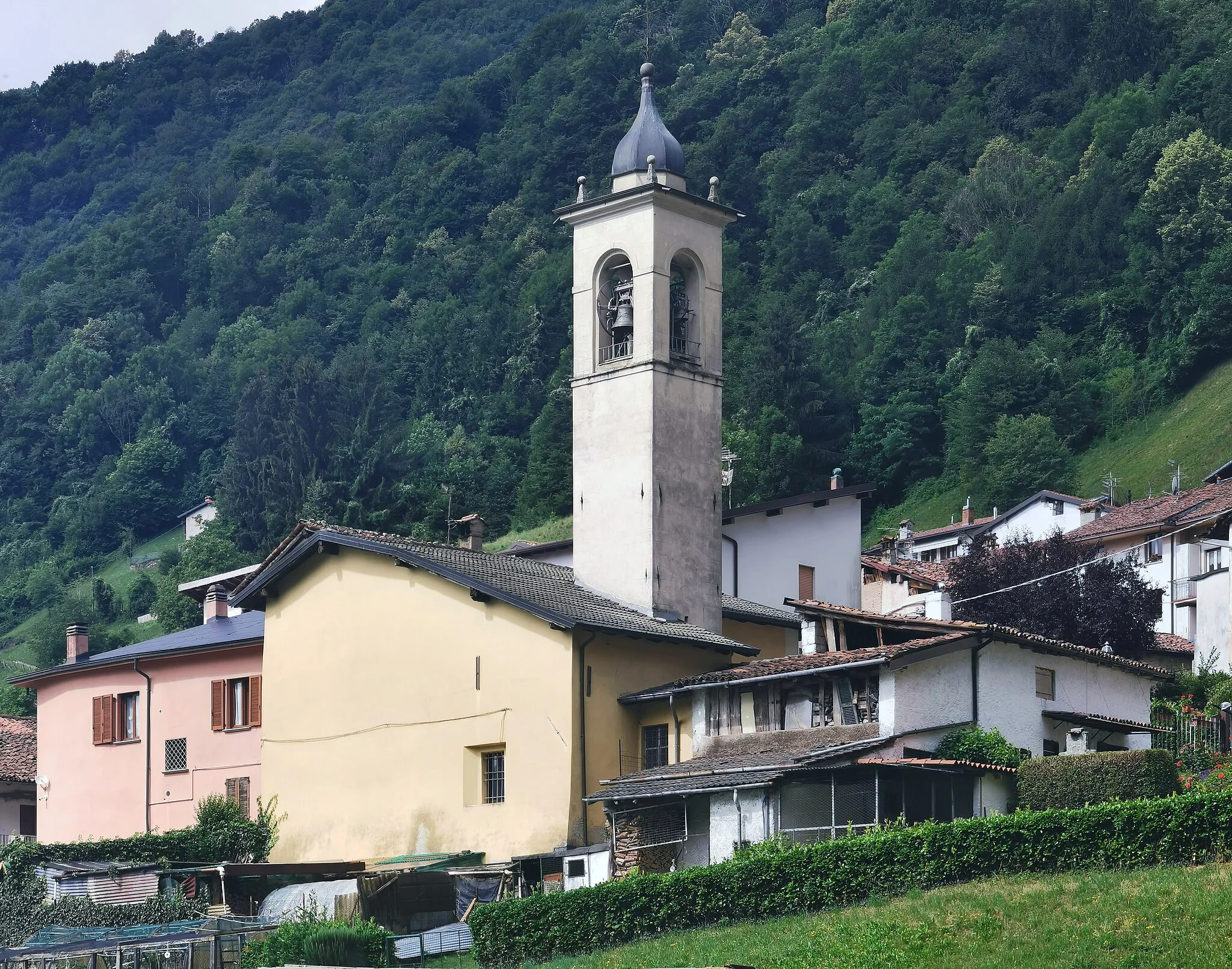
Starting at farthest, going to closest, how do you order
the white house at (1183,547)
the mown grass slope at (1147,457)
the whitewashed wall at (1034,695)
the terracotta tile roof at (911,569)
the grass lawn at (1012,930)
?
the mown grass slope at (1147,457)
the terracotta tile roof at (911,569)
the white house at (1183,547)
the whitewashed wall at (1034,695)
the grass lawn at (1012,930)

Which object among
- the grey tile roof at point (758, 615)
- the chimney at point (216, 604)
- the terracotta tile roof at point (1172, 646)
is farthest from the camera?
the terracotta tile roof at point (1172, 646)

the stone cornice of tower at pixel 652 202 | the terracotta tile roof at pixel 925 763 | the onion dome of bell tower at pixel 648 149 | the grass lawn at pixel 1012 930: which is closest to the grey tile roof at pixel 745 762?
the terracotta tile roof at pixel 925 763

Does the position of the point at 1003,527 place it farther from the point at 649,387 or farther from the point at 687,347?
the point at 649,387

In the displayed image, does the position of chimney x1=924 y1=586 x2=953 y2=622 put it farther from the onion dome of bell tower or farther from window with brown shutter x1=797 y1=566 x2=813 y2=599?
the onion dome of bell tower

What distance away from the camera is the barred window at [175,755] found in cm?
5034

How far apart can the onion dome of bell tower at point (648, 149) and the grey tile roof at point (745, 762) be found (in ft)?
46.8

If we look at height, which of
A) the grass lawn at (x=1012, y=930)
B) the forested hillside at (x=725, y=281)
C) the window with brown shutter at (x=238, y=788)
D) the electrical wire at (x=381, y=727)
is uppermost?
the forested hillside at (x=725, y=281)

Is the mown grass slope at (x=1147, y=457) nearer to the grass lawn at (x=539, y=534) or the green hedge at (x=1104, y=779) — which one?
the grass lawn at (x=539, y=534)

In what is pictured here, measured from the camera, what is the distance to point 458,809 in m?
41.1

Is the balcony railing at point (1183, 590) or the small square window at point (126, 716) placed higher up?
the balcony railing at point (1183, 590)

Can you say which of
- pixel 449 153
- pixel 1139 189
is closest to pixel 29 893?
pixel 1139 189

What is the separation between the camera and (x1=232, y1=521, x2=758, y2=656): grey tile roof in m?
40.5

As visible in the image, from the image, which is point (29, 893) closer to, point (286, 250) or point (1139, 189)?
point (1139, 189)

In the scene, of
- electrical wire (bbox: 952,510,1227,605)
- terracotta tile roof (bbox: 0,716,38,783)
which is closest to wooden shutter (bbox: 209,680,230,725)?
terracotta tile roof (bbox: 0,716,38,783)
